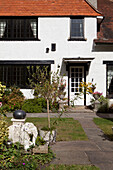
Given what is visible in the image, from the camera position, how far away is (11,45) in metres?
12.9

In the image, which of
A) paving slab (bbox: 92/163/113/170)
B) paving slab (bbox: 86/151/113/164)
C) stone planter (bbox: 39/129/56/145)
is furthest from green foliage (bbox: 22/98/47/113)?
paving slab (bbox: 92/163/113/170)

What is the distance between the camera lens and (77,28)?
42.4 feet

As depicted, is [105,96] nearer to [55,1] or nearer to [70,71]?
[70,71]

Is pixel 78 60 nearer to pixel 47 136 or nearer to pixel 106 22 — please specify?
pixel 106 22

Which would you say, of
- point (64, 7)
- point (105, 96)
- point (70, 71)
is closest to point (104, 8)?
point (64, 7)

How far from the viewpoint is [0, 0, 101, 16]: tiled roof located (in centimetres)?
1293

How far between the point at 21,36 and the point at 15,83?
126 inches

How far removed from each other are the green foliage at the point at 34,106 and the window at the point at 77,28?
4963mm

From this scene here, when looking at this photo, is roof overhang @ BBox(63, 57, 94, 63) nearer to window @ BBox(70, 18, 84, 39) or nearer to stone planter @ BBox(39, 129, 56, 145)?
window @ BBox(70, 18, 84, 39)

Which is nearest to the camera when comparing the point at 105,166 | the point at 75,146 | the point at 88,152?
the point at 105,166

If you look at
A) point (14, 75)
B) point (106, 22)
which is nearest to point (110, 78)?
point (106, 22)

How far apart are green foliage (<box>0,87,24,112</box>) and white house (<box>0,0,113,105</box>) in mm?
603

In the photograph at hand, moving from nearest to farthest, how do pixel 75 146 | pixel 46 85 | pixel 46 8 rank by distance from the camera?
pixel 75 146 < pixel 46 85 < pixel 46 8

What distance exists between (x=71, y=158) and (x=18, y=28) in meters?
10.7
